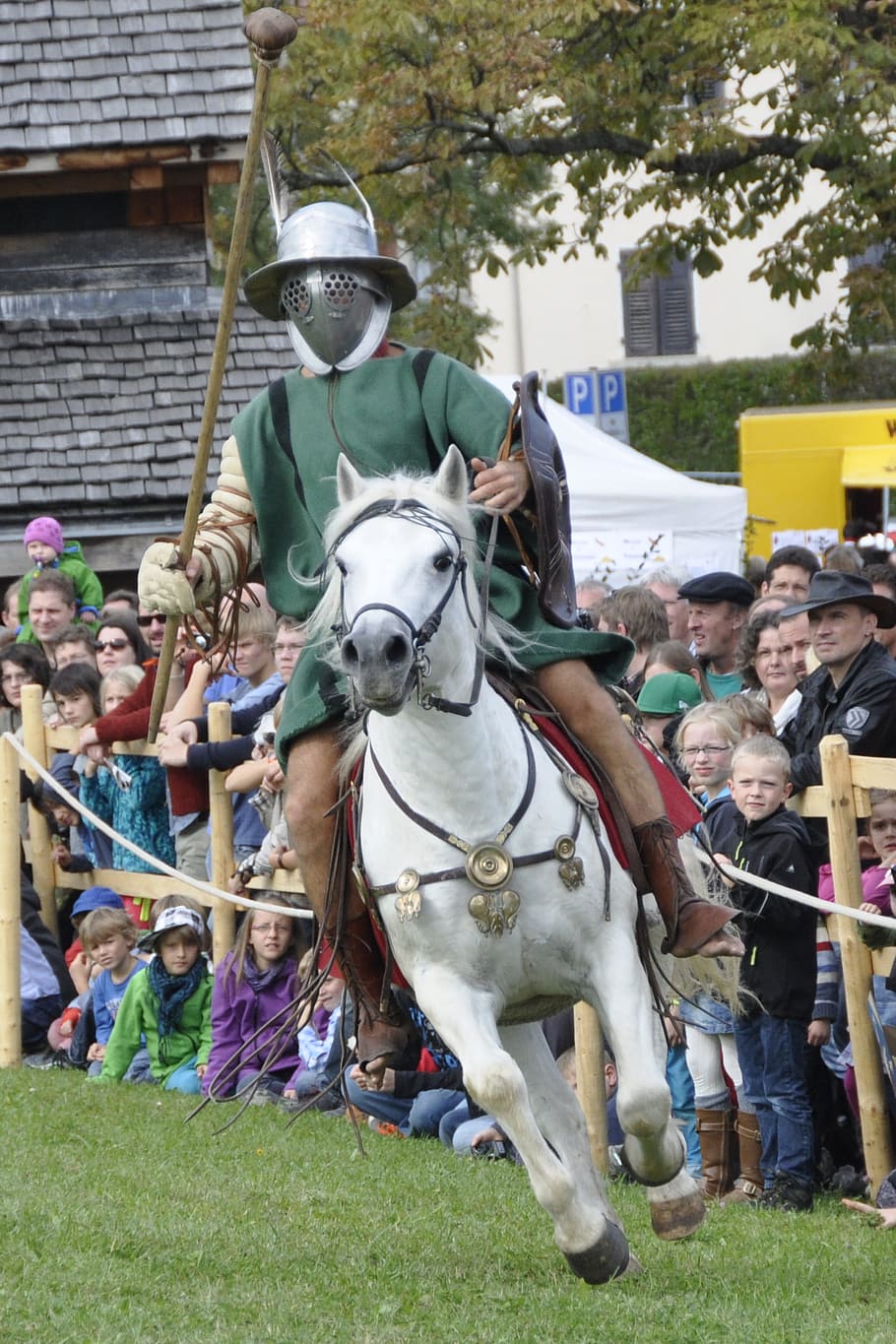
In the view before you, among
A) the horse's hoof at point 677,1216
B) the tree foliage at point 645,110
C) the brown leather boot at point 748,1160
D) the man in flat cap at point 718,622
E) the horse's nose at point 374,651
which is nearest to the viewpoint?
the horse's nose at point 374,651

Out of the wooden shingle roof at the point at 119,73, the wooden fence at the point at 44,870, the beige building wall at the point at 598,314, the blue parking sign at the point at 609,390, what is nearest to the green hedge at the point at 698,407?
the beige building wall at the point at 598,314

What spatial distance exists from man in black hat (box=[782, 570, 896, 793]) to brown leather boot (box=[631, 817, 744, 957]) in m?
1.77

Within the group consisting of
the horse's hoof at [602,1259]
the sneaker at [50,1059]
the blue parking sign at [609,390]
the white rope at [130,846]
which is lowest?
the sneaker at [50,1059]

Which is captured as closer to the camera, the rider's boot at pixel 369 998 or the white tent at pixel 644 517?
the rider's boot at pixel 369 998

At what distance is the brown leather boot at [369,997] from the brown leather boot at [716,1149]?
1625 millimetres

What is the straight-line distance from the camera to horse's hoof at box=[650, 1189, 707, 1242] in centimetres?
560

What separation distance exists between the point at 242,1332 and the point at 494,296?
34.2 meters

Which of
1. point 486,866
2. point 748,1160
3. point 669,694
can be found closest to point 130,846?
point 669,694

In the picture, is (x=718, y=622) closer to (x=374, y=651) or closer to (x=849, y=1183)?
(x=849, y=1183)

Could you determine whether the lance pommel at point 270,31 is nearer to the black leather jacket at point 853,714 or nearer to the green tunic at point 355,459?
the green tunic at point 355,459

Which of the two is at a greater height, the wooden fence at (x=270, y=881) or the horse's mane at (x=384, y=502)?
the horse's mane at (x=384, y=502)

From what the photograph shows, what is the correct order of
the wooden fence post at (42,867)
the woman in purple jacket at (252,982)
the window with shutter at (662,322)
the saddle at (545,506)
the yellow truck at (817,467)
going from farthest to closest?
1. the window with shutter at (662,322)
2. the yellow truck at (817,467)
3. the wooden fence post at (42,867)
4. the woman in purple jacket at (252,982)
5. the saddle at (545,506)

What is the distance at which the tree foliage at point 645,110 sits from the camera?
1484cm

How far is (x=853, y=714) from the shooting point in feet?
24.1
